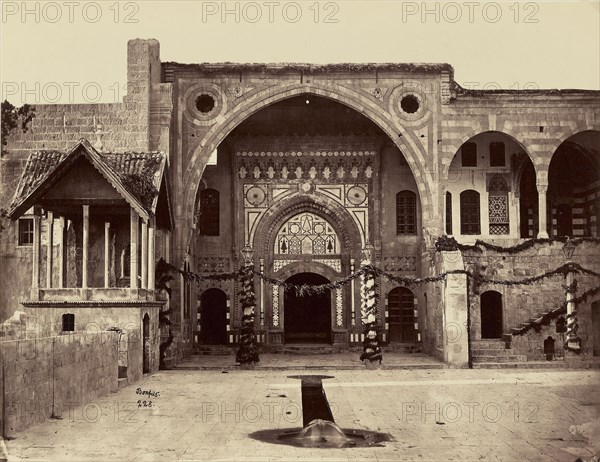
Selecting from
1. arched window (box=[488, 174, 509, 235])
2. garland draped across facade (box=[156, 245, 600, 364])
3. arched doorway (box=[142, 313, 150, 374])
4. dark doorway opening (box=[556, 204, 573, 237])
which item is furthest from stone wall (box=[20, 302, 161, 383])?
dark doorway opening (box=[556, 204, 573, 237])

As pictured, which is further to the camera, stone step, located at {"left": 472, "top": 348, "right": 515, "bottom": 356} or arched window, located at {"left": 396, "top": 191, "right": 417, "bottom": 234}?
arched window, located at {"left": 396, "top": 191, "right": 417, "bottom": 234}

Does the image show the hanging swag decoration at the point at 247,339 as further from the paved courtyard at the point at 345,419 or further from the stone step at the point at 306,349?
the stone step at the point at 306,349

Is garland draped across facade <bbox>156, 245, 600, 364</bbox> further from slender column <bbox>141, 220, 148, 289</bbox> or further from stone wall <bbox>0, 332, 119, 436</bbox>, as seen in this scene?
stone wall <bbox>0, 332, 119, 436</bbox>

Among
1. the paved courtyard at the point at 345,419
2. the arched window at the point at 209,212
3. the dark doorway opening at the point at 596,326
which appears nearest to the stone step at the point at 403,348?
the dark doorway opening at the point at 596,326

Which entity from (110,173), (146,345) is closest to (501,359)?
(146,345)

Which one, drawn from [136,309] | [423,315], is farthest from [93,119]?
[423,315]

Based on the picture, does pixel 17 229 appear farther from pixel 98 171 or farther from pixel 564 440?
pixel 564 440

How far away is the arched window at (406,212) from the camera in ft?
85.3

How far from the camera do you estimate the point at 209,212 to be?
86.0 ft

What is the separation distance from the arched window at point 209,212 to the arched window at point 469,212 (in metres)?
7.85

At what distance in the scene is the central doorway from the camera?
27906 mm

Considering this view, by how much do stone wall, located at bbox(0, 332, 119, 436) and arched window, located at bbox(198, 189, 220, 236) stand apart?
12.2 metres

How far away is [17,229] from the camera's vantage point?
20734mm

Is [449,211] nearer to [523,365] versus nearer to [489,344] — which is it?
[489,344]
